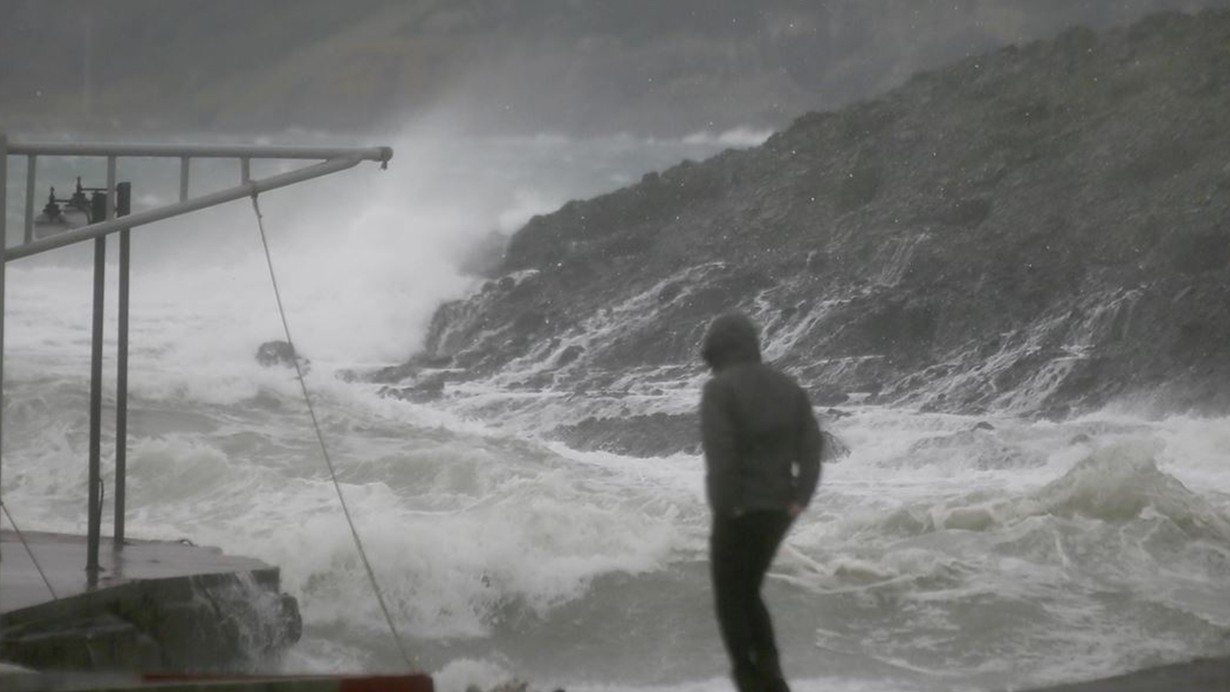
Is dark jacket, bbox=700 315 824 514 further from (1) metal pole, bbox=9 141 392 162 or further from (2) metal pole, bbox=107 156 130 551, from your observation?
(2) metal pole, bbox=107 156 130 551

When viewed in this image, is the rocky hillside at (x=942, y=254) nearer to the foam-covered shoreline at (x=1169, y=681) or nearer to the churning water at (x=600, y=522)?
the churning water at (x=600, y=522)

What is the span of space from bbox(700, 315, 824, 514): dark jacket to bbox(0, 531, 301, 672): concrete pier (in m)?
3.11

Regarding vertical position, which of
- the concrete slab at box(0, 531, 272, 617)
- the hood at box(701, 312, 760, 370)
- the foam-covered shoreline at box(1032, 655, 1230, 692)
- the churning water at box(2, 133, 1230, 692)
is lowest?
the churning water at box(2, 133, 1230, 692)

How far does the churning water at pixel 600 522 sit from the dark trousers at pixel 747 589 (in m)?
3.54

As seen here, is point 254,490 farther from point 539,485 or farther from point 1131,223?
point 1131,223

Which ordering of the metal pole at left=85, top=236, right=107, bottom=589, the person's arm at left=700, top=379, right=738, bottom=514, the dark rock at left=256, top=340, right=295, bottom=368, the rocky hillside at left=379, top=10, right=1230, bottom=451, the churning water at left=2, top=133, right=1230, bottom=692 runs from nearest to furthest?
the person's arm at left=700, top=379, right=738, bottom=514
the metal pole at left=85, top=236, right=107, bottom=589
the churning water at left=2, top=133, right=1230, bottom=692
the rocky hillside at left=379, top=10, right=1230, bottom=451
the dark rock at left=256, top=340, right=295, bottom=368

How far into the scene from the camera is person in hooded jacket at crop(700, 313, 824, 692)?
4629 millimetres

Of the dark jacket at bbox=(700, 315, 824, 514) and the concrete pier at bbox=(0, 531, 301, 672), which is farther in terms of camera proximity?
the concrete pier at bbox=(0, 531, 301, 672)

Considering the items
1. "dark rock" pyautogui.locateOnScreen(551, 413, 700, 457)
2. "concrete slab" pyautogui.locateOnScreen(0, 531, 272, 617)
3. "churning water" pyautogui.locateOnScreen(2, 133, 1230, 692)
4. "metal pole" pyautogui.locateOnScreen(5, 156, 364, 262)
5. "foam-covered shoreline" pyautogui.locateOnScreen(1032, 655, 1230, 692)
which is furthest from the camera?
"dark rock" pyautogui.locateOnScreen(551, 413, 700, 457)

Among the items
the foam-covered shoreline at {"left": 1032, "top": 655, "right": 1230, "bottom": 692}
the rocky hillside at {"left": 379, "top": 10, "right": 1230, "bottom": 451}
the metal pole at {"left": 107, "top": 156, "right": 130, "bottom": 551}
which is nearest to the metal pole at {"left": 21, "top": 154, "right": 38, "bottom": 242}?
the metal pole at {"left": 107, "top": 156, "right": 130, "bottom": 551}

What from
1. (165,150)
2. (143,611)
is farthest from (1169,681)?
(165,150)

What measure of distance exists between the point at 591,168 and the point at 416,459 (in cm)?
1913

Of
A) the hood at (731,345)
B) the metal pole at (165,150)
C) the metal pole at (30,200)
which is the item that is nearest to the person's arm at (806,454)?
the hood at (731,345)

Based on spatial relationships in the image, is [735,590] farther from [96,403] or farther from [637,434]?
[637,434]
